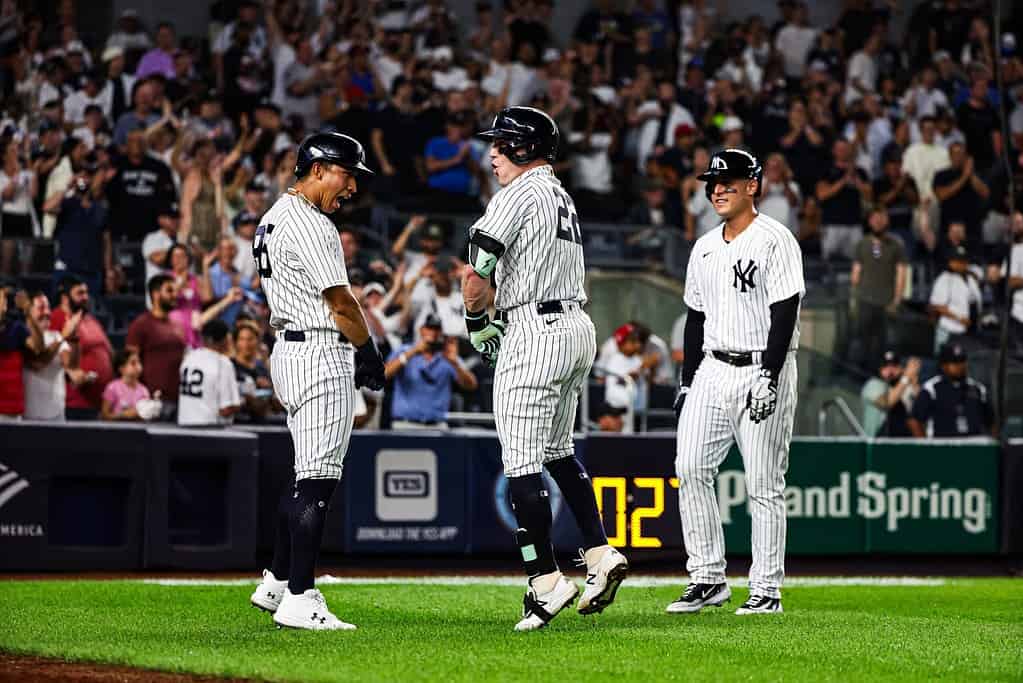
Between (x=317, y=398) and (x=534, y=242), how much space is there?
1277 millimetres

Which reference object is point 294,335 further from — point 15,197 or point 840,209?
point 840,209

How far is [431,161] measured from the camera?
60.3 feet

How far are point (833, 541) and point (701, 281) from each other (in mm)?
6492

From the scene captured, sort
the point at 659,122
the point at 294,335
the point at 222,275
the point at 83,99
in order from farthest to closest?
1. the point at 659,122
2. the point at 83,99
3. the point at 222,275
4. the point at 294,335

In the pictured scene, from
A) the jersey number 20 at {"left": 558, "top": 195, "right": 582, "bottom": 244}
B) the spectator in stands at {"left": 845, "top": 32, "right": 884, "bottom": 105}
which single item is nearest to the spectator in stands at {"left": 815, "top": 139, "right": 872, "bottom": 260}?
the spectator in stands at {"left": 845, "top": 32, "right": 884, "bottom": 105}

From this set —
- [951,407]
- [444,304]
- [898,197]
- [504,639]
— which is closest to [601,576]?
[504,639]

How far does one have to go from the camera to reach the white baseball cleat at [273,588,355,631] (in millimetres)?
7680

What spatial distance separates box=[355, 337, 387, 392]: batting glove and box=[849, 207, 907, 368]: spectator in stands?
9963mm

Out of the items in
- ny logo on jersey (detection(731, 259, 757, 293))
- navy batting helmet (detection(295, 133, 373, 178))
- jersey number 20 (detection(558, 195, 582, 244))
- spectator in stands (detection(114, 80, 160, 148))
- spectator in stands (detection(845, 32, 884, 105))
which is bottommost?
ny logo on jersey (detection(731, 259, 757, 293))

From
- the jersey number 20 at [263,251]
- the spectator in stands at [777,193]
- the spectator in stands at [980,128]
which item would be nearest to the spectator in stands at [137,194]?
the spectator in stands at [777,193]

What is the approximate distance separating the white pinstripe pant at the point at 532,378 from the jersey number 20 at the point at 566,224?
380mm

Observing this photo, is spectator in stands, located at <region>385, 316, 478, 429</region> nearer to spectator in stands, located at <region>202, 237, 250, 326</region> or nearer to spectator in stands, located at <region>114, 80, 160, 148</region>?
spectator in stands, located at <region>202, 237, 250, 326</region>

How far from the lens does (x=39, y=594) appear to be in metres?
10.1

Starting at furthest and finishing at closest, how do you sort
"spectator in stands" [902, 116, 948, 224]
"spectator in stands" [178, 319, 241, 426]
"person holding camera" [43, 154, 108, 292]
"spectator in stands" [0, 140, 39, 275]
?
1. "spectator in stands" [902, 116, 948, 224]
2. "spectator in stands" [0, 140, 39, 275]
3. "person holding camera" [43, 154, 108, 292]
4. "spectator in stands" [178, 319, 241, 426]
